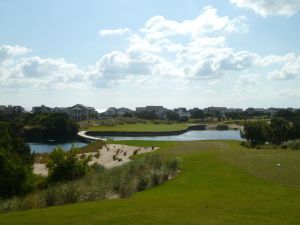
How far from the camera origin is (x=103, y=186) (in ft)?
57.3

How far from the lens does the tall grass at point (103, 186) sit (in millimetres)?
13805

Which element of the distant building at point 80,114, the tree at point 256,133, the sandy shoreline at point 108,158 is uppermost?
the distant building at point 80,114

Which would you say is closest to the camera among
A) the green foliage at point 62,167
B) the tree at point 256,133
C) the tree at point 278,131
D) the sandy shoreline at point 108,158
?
the green foliage at point 62,167

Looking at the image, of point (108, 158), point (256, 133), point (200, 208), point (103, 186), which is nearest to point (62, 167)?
point (103, 186)

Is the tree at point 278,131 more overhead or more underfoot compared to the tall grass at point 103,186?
more overhead

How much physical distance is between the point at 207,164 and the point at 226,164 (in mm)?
1423

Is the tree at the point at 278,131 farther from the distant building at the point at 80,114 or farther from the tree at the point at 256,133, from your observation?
the distant building at the point at 80,114

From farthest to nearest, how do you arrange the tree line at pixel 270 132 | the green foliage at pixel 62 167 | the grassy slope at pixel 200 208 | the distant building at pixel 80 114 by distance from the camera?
the distant building at pixel 80 114, the tree line at pixel 270 132, the green foliage at pixel 62 167, the grassy slope at pixel 200 208

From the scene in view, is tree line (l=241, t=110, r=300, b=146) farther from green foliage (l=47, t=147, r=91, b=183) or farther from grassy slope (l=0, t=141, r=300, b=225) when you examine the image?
green foliage (l=47, t=147, r=91, b=183)

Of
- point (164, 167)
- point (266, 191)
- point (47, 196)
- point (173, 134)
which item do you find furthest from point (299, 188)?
point (173, 134)

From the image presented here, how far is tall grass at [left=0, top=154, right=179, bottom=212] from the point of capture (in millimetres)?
13805

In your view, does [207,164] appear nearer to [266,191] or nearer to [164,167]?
[164,167]

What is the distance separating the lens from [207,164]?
28.3m

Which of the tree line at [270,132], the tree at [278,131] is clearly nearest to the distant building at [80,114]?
the tree at [278,131]
